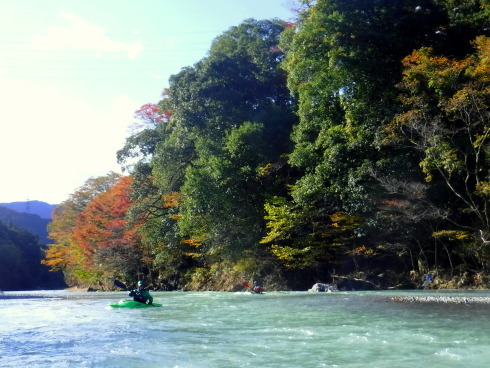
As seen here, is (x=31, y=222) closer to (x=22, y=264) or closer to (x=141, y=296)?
(x=22, y=264)

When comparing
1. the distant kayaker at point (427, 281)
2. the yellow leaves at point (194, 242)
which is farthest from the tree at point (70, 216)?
the distant kayaker at point (427, 281)

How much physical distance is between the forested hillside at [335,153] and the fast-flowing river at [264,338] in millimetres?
6083

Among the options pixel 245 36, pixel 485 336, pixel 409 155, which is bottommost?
pixel 485 336

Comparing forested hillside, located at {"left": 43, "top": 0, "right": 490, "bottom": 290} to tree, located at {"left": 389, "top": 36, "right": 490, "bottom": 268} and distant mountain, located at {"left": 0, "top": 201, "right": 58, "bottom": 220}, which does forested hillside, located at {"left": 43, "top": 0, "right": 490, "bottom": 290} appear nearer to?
tree, located at {"left": 389, "top": 36, "right": 490, "bottom": 268}

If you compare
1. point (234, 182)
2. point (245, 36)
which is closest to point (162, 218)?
point (234, 182)

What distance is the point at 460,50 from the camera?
17219 millimetres

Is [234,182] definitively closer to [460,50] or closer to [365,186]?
[365,186]

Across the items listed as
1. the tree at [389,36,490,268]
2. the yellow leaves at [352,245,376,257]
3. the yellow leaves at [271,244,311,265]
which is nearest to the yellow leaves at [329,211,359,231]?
the yellow leaves at [352,245,376,257]

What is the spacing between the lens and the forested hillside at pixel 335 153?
1541 cm

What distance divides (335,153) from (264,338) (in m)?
10.7

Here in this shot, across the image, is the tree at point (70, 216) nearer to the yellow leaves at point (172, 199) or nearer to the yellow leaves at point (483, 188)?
the yellow leaves at point (172, 199)

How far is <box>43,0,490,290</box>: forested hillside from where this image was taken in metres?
15.4

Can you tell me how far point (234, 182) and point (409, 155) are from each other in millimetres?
6984

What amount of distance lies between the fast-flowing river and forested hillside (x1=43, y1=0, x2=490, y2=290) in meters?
6.08
